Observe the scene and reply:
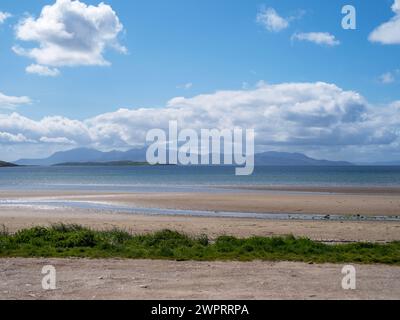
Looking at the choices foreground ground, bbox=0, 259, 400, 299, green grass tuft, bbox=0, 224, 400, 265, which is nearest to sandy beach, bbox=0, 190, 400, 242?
green grass tuft, bbox=0, 224, 400, 265

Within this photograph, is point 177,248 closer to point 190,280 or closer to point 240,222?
point 190,280

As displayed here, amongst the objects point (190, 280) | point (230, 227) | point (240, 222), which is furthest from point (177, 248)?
point (240, 222)

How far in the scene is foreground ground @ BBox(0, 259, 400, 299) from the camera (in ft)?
30.8

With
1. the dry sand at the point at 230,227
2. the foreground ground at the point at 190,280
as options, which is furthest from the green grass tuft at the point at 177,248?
the dry sand at the point at 230,227

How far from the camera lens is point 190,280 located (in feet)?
34.9

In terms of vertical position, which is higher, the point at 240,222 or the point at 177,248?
the point at 177,248

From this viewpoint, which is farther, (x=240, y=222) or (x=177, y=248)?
(x=240, y=222)

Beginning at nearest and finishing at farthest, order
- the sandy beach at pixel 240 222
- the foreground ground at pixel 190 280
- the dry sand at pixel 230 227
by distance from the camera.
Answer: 1. the foreground ground at pixel 190 280
2. the dry sand at pixel 230 227
3. the sandy beach at pixel 240 222

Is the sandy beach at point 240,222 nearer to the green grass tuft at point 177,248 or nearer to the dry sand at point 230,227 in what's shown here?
the dry sand at point 230,227

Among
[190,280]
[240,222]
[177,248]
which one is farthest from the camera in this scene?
[240,222]

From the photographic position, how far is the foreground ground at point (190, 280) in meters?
9.38

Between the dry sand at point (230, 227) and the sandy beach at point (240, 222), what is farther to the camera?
the sandy beach at point (240, 222)
